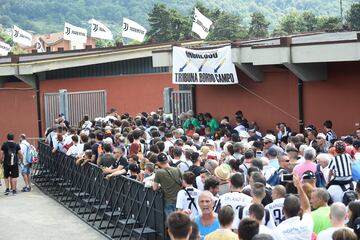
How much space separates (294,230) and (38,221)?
1042 centimetres

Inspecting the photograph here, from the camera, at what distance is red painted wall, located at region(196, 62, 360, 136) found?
18.3m

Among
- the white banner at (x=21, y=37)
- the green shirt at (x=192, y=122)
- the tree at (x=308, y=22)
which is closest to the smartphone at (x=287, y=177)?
the green shirt at (x=192, y=122)

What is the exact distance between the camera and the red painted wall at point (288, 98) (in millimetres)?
18328

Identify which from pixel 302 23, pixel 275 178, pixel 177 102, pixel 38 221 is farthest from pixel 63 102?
pixel 302 23

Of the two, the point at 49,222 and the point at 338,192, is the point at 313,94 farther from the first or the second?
the point at 338,192

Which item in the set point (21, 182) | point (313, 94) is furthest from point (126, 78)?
point (313, 94)

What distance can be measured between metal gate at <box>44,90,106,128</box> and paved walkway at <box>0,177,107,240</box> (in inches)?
295

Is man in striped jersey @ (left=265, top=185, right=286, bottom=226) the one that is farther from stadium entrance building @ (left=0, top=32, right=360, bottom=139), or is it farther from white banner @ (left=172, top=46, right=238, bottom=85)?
white banner @ (left=172, top=46, right=238, bottom=85)

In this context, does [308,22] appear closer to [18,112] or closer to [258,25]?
[258,25]

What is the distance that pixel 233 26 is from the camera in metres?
111

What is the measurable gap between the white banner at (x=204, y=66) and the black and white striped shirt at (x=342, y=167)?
868 cm

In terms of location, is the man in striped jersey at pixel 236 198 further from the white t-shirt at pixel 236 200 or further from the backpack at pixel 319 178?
the backpack at pixel 319 178

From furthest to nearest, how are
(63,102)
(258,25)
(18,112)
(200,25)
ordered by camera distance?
(258,25) → (18,112) → (200,25) → (63,102)

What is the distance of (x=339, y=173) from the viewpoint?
36.8 feet
